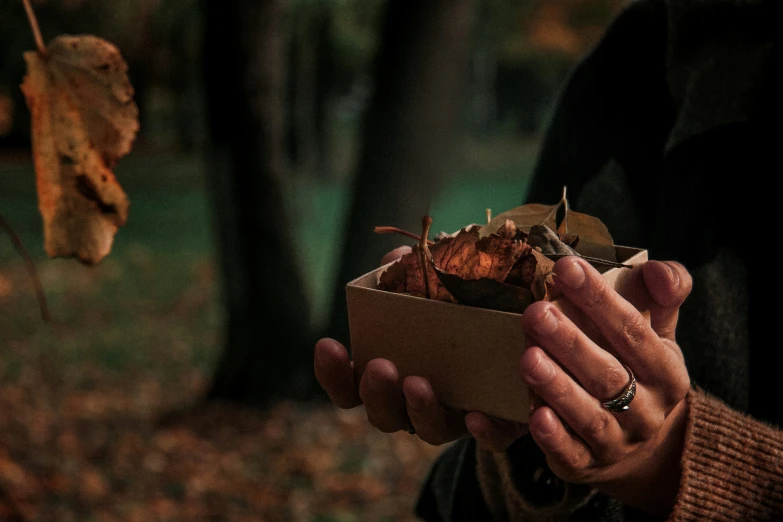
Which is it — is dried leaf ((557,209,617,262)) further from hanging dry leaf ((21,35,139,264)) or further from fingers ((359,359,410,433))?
hanging dry leaf ((21,35,139,264))

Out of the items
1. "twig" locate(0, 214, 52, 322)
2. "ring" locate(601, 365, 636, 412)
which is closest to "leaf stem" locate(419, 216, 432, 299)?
"ring" locate(601, 365, 636, 412)

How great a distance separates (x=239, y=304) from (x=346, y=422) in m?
0.93

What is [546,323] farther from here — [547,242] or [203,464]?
[203,464]

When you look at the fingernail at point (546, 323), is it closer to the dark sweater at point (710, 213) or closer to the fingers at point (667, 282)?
the fingers at point (667, 282)

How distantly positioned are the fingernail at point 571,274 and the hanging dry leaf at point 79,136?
44cm

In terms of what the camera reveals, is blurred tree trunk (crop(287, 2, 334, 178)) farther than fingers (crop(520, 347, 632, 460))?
Yes

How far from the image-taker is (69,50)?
28.8 inches

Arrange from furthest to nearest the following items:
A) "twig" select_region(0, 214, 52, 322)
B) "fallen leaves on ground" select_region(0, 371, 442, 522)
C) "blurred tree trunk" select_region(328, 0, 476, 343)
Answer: "blurred tree trunk" select_region(328, 0, 476, 343)
"fallen leaves on ground" select_region(0, 371, 442, 522)
"twig" select_region(0, 214, 52, 322)

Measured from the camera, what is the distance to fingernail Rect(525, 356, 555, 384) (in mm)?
844

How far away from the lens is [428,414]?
1011mm

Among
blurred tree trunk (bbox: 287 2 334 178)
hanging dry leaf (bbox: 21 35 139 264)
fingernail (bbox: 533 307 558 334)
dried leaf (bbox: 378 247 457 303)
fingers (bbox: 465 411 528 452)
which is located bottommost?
blurred tree trunk (bbox: 287 2 334 178)

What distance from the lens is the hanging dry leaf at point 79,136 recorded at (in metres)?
0.72

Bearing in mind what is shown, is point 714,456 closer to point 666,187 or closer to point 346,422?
point 666,187

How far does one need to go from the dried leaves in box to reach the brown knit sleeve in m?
0.35
